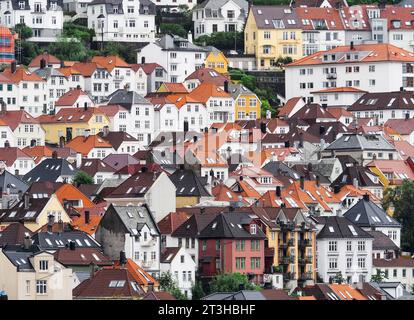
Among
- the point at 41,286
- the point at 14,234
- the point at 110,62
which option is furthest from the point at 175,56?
the point at 41,286

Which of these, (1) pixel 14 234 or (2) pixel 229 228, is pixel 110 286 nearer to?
(1) pixel 14 234

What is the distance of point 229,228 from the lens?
56.0m

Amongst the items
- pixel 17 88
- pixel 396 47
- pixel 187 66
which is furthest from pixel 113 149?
pixel 396 47

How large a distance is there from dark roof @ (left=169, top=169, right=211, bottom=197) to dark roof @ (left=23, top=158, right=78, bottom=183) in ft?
32.6

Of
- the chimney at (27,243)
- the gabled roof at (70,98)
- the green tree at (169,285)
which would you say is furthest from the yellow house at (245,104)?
the chimney at (27,243)

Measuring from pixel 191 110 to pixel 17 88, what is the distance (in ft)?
31.5

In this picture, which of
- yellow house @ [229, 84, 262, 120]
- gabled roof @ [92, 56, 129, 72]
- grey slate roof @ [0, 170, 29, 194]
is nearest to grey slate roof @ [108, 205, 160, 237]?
grey slate roof @ [0, 170, 29, 194]

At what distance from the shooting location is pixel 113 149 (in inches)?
3467

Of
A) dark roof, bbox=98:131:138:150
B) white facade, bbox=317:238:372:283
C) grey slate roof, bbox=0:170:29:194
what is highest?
dark roof, bbox=98:131:138:150

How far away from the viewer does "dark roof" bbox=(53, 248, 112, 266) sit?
49.8m

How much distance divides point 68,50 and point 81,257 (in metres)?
56.7

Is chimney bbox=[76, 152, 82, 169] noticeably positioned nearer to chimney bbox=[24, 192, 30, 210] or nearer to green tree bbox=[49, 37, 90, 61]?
chimney bbox=[24, 192, 30, 210]

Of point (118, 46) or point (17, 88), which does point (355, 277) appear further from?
point (118, 46)

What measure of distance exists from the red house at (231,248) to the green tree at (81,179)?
19.6 metres
